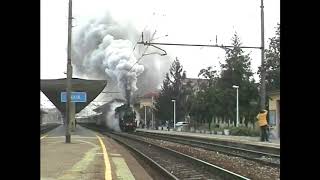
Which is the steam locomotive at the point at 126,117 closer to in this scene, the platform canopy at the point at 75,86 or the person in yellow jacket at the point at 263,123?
the platform canopy at the point at 75,86

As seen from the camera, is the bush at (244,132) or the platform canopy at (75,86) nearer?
the bush at (244,132)

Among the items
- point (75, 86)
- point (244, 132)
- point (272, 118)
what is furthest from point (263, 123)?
point (75, 86)

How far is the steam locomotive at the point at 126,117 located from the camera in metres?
48.8

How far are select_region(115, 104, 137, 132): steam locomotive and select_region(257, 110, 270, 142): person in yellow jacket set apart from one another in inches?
908

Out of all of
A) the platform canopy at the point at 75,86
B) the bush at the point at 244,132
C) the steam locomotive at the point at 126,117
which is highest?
the platform canopy at the point at 75,86

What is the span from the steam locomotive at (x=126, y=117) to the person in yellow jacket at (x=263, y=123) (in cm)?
2305

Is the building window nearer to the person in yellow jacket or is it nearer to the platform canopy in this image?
the person in yellow jacket

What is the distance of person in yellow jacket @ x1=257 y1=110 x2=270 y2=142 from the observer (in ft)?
82.2

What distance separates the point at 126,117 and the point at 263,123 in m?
25.1

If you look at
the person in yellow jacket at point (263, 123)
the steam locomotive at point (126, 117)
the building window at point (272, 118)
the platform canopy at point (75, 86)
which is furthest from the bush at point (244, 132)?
the platform canopy at point (75, 86)

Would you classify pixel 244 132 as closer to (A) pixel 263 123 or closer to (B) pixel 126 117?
(B) pixel 126 117
